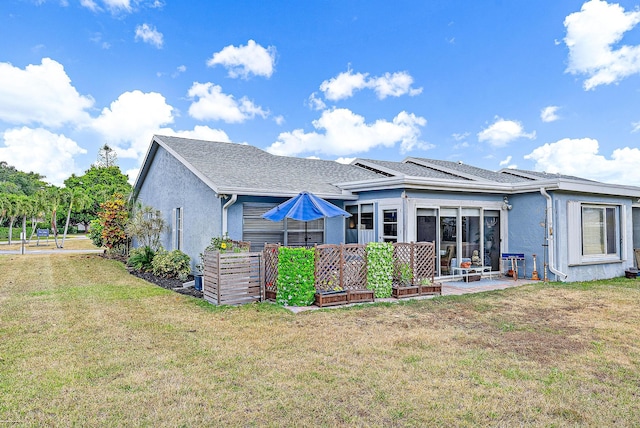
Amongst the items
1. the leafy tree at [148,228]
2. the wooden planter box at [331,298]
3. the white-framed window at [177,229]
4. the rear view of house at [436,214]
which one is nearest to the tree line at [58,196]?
the leafy tree at [148,228]

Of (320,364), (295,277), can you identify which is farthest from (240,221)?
(320,364)

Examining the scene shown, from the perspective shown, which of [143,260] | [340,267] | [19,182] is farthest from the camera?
[19,182]

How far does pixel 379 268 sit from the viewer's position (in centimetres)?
843

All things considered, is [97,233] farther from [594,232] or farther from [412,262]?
[594,232]

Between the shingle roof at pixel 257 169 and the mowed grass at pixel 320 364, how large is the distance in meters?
3.84

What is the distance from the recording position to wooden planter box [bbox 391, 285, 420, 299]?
338 inches

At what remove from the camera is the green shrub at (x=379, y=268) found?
27.4 ft

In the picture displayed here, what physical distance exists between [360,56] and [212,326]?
52.1ft

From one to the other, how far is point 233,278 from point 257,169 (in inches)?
214

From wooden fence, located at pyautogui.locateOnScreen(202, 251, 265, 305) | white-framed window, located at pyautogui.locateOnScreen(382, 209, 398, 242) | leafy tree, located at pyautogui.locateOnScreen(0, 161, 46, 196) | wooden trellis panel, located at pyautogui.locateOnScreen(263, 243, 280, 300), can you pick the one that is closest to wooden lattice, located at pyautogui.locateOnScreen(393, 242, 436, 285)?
white-framed window, located at pyautogui.locateOnScreen(382, 209, 398, 242)

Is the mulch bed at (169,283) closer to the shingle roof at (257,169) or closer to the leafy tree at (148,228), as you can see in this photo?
the leafy tree at (148,228)

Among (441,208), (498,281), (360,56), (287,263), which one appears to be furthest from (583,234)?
(360,56)

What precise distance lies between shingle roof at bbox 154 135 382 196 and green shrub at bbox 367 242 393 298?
10.7 ft

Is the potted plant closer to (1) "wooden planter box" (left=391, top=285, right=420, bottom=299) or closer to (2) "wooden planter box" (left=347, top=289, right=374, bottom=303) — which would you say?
(1) "wooden planter box" (left=391, top=285, right=420, bottom=299)
